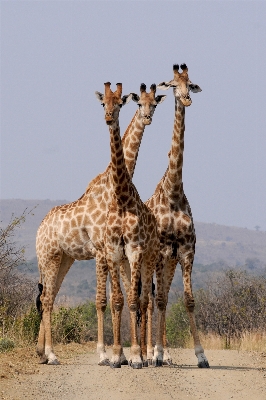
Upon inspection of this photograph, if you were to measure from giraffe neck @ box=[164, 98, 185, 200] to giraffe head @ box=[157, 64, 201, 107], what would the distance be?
238 mm

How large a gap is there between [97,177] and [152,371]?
3567mm

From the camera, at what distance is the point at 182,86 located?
12.8 m

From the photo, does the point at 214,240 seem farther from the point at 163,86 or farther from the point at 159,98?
the point at 163,86

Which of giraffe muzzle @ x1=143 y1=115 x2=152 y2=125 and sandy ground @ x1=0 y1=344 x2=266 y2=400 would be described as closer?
sandy ground @ x1=0 y1=344 x2=266 y2=400

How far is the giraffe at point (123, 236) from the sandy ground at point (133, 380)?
2.02 ft

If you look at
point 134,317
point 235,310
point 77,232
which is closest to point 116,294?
point 134,317

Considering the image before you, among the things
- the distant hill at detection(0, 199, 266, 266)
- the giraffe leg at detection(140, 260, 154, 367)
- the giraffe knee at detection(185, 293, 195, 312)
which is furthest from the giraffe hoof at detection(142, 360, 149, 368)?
the distant hill at detection(0, 199, 266, 266)

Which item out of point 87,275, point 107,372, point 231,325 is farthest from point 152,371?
point 87,275

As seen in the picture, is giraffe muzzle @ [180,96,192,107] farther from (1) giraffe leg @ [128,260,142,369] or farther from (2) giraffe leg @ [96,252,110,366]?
(2) giraffe leg @ [96,252,110,366]

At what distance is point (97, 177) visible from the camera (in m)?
13.9

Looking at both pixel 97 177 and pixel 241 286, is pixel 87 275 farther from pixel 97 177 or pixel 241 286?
pixel 97 177

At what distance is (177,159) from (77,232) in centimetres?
208

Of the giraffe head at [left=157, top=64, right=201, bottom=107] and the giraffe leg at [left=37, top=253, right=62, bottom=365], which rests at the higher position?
the giraffe head at [left=157, top=64, right=201, bottom=107]

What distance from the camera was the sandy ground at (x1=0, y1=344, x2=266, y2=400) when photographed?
9.87 meters
